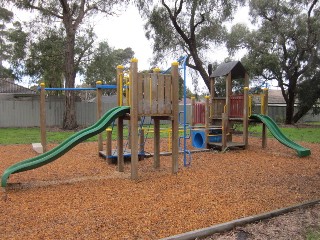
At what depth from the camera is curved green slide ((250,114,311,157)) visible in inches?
350

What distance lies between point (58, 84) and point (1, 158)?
828 inches

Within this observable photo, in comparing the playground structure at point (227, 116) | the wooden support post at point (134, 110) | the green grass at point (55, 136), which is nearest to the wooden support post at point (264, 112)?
the playground structure at point (227, 116)

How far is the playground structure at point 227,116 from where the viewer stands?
1030 centimetres

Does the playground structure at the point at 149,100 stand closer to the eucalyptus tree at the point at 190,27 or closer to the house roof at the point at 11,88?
the eucalyptus tree at the point at 190,27

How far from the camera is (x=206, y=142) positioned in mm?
10641

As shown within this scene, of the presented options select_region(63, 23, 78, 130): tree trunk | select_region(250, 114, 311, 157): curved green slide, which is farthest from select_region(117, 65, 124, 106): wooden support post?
select_region(63, 23, 78, 130): tree trunk

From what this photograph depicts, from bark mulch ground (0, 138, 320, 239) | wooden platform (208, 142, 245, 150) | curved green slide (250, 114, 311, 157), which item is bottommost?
bark mulch ground (0, 138, 320, 239)

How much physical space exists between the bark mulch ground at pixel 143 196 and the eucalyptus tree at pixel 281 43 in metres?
16.2

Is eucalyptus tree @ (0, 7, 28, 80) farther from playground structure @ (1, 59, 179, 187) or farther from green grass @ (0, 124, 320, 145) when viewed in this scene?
playground structure @ (1, 59, 179, 187)

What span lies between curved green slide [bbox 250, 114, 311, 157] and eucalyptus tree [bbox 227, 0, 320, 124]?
12.9m

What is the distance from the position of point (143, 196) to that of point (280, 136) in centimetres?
619

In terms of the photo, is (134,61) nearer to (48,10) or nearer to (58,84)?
(48,10)

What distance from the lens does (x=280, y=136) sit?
9.80 meters

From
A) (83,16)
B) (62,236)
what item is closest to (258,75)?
(83,16)
